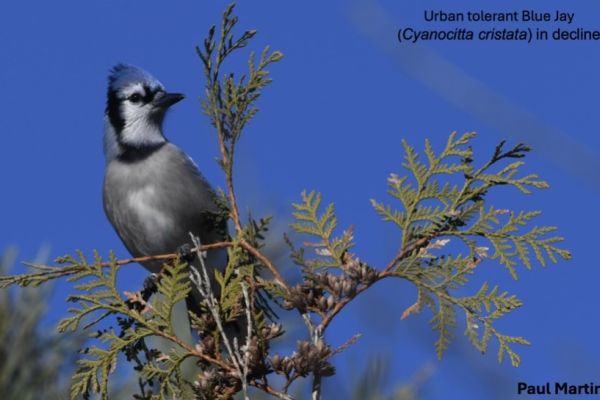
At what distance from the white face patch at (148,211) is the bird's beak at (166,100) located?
43 centimetres

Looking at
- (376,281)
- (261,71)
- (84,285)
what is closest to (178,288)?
(84,285)

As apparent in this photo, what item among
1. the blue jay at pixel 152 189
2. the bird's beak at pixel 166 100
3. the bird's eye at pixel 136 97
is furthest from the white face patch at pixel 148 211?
the bird's eye at pixel 136 97

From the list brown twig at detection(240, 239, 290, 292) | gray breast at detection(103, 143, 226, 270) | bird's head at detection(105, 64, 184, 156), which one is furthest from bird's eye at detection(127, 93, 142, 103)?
brown twig at detection(240, 239, 290, 292)

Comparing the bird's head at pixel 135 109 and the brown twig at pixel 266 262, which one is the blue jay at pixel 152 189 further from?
the brown twig at pixel 266 262

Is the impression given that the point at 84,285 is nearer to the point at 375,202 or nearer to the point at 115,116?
the point at 375,202

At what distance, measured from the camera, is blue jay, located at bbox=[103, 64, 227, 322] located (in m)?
3.94

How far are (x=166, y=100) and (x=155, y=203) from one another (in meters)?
0.52

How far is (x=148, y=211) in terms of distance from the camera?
3957 millimetres

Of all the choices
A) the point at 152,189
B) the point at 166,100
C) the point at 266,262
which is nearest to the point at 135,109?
the point at 166,100

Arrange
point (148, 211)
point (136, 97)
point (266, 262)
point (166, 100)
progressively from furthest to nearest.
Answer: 1. point (136, 97)
2. point (166, 100)
3. point (148, 211)
4. point (266, 262)

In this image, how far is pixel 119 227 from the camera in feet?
13.3

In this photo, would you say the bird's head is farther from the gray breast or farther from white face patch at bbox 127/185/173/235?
white face patch at bbox 127/185/173/235

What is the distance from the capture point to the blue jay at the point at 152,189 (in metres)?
3.94

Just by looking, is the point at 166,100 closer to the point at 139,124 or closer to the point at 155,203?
the point at 139,124
